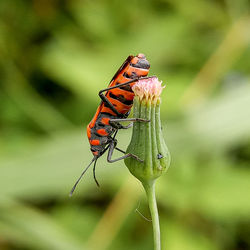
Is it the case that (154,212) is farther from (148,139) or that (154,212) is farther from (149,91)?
(149,91)

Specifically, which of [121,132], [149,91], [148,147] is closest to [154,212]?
[148,147]

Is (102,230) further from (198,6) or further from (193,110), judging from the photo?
(198,6)

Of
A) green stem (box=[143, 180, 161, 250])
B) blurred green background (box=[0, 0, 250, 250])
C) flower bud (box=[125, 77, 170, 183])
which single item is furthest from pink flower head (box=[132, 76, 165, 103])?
blurred green background (box=[0, 0, 250, 250])

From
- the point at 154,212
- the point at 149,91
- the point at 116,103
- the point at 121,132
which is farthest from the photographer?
the point at 121,132

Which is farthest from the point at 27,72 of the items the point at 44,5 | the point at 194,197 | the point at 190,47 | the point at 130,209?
the point at 194,197

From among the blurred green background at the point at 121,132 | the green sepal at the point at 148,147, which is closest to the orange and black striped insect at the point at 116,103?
the green sepal at the point at 148,147

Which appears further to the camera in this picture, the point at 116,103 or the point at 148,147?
the point at 116,103
